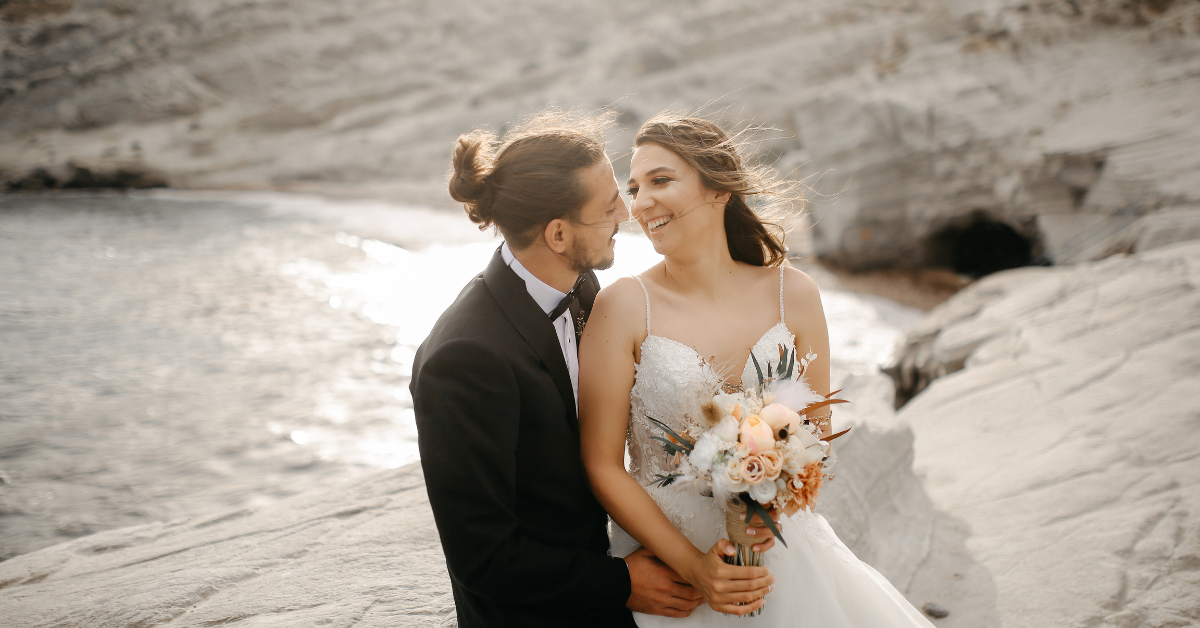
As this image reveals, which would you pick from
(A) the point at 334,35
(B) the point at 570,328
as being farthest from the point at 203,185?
(B) the point at 570,328

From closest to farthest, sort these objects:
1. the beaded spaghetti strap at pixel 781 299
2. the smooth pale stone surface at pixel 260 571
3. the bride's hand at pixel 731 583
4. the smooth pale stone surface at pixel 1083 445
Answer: the bride's hand at pixel 731 583, the beaded spaghetti strap at pixel 781 299, the smooth pale stone surface at pixel 260 571, the smooth pale stone surface at pixel 1083 445

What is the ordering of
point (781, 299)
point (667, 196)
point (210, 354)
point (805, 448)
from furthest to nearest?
point (210, 354), point (781, 299), point (667, 196), point (805, 448)

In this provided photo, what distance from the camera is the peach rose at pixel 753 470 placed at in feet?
5.65

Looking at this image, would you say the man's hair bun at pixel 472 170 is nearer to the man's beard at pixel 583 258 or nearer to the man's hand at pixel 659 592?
the man's beard at pixel 583 258

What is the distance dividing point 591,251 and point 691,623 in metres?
1.23

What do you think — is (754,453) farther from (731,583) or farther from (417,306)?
(417,306)

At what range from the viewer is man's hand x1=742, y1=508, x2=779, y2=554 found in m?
1.84

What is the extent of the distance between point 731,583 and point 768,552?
293mm

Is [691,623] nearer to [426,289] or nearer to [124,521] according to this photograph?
[124,521]

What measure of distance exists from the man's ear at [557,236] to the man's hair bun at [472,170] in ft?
0.74

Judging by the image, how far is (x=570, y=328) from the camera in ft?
7.95

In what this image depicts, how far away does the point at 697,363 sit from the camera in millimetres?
2375

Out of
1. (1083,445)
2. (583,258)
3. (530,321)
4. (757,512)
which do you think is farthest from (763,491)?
(1083,445)

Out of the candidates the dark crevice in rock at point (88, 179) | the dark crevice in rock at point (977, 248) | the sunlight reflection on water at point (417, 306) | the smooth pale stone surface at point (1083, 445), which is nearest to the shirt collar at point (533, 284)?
the smooth pale stone surface at point (1083, 445)
